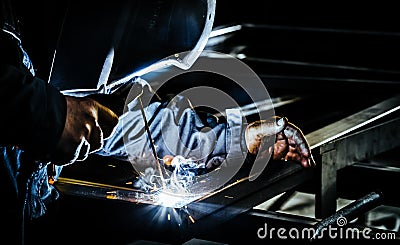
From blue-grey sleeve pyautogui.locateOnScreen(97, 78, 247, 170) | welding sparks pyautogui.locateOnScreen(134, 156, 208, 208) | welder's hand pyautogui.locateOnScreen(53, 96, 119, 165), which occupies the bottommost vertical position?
welding sparks pyautogui.locateOnScreen(134, 156, 208, 208)

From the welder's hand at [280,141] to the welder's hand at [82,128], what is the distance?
2.40 ft

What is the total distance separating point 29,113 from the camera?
1264mm

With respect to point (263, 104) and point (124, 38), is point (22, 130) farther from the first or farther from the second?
point (263, 104)

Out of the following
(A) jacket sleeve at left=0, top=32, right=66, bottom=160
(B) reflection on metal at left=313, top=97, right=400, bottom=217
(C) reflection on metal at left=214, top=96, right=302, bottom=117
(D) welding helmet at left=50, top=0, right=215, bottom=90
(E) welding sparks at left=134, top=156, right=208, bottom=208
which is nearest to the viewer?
(A) jacket sleeve at left=0, top=32, right=66, bottom=160

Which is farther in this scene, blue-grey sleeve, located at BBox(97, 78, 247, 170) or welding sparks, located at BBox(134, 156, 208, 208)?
blue-grey sleeve, located at BBox(97, 78, 247, 170)

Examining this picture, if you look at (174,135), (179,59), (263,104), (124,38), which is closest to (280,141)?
(174,135)

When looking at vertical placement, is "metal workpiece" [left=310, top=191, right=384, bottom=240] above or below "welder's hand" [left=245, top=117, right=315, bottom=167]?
below

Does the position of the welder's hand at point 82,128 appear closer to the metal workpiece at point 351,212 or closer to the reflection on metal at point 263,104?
the metal workpiece at point 351,212

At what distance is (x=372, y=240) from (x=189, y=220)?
0.52 metres

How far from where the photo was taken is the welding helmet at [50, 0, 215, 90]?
60.4 inches

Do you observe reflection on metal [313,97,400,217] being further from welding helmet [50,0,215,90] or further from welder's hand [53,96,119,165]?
welder's hand [53,96,119,165]
